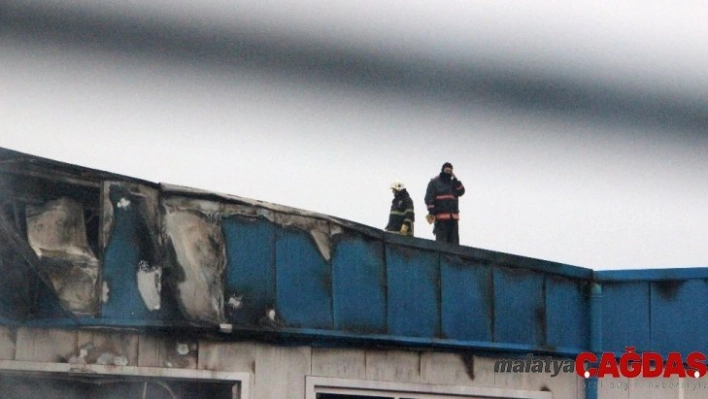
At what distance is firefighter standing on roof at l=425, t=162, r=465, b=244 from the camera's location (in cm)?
2483

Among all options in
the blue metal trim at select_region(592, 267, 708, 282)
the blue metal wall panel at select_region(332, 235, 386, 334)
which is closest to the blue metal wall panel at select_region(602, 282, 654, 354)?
the blue metal trim at select_region(592, 267, 708, 282)

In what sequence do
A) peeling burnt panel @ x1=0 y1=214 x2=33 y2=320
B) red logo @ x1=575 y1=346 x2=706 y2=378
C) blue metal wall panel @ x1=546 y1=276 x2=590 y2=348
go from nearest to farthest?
peeling burnt panel @ x1=0 y1=214 x2=33 y2=320 → blue metal wall panel @ x1=546 y1=276 x2=590 y2=348 → red logo @ x1=575 y1=346 x2=706 y2=378

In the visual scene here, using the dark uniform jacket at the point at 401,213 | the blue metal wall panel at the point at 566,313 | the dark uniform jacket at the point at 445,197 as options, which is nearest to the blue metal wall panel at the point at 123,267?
the dark uniform jacket at the point at 401,213

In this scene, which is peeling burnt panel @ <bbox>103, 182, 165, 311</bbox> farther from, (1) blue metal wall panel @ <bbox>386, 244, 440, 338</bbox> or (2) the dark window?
(1) blue metal wall panel @ <bbox>386, 244, 440, 338</bbox>

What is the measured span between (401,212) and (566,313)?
12.5 ft

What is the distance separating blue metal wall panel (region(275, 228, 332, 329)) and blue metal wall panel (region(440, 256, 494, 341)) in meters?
2.90

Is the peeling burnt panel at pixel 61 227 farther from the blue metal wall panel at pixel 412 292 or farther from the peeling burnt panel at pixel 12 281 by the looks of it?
the blue metal wall panel at pixel 412 292

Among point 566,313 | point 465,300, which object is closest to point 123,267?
point 465,300

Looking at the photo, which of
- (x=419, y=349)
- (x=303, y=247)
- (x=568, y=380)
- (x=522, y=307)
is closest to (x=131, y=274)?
→ (x=303, y=247)

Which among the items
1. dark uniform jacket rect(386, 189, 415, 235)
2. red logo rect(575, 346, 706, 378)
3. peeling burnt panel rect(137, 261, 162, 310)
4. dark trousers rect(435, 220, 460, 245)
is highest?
dark uniform jacket rect(386, 189, 415, 235)

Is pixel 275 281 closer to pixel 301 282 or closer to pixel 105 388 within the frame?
pixel 301 282

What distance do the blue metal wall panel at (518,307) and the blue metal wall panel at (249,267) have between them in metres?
5.58

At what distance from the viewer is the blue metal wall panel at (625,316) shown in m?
24.8

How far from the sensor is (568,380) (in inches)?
959
